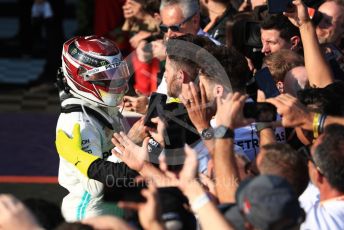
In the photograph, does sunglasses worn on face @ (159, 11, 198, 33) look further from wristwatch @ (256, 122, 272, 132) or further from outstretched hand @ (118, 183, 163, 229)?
outstretched hand @ (118, 183, 163, 229)

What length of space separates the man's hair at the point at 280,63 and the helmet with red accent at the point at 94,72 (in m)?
1.07

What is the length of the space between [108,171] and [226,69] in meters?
1.00

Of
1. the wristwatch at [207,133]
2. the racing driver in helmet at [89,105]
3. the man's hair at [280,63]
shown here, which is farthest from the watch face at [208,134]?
the man's hair at [280,63]

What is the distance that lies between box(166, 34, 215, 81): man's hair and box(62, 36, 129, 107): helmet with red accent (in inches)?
15.6

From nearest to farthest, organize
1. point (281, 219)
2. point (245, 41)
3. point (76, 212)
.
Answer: point (281, 219), point (76, 212), point (245, 41)

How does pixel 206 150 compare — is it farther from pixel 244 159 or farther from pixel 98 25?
pixel 98 25

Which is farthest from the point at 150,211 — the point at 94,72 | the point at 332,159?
the point at 94,72

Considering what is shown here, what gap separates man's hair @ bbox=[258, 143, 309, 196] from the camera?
4.61m

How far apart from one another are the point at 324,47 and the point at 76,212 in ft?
7.87

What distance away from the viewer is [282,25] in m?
7.09

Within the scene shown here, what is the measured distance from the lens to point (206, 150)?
5.55 m

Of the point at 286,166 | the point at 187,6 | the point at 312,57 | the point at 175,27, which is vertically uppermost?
the point at 286,166

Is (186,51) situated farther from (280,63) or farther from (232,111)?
(232,111)

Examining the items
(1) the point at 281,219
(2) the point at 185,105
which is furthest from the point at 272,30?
(1) the point at 281,219
